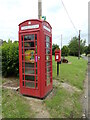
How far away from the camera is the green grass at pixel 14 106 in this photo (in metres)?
2.99

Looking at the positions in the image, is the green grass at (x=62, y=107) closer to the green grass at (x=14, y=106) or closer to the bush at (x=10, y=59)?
the green grass at (x=14, y=106)

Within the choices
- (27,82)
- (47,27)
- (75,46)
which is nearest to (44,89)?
(27,82)

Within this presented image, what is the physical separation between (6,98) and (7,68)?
2.02 meters

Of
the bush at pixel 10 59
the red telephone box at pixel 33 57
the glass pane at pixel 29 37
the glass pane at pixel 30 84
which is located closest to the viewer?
the red telephone box at pixel 33 57

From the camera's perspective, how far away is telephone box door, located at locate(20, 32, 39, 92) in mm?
3869

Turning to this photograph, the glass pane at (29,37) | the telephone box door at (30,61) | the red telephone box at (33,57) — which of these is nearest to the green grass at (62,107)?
the red telephone box at (33,57)

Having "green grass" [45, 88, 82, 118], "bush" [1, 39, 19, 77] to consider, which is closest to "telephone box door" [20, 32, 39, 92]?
"green grass" [45, 88, 82, 118]

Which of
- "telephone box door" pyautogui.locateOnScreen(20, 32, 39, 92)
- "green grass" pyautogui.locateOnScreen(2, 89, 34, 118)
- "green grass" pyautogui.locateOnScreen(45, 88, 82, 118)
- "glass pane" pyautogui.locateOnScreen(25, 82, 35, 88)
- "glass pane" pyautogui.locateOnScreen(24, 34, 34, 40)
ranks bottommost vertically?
"green grass" pyautogui.locateOnScreen(45, 88, 82, 118)

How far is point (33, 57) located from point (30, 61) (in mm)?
187

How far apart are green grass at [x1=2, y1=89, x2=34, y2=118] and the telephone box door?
1.66ft

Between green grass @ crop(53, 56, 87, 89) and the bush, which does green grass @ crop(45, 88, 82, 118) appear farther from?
the bush

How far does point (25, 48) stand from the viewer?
4055 mm

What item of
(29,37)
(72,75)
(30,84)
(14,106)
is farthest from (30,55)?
(72,75)

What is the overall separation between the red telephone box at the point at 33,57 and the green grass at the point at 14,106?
37 cm
